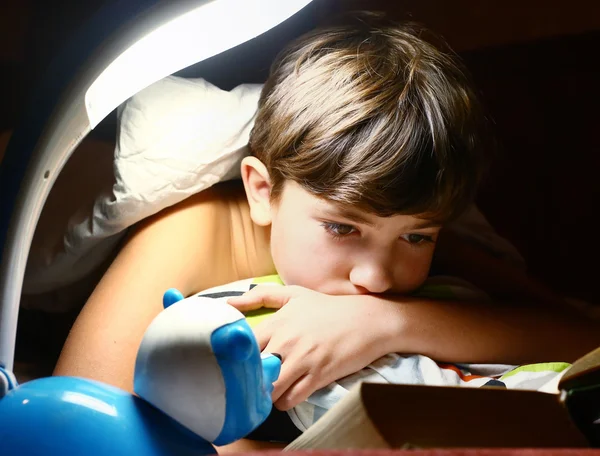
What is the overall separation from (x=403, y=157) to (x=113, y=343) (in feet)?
1.33

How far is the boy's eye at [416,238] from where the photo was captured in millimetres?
820

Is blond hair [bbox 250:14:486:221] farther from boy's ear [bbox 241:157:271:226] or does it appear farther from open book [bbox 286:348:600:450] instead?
open book [bbox 286:348:600:450]

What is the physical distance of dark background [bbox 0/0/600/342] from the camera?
1.17 meters

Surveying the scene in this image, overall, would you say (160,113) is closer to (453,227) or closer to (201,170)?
(201,170)

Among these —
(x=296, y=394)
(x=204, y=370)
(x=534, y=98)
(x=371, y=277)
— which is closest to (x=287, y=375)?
(x=296, y=394)

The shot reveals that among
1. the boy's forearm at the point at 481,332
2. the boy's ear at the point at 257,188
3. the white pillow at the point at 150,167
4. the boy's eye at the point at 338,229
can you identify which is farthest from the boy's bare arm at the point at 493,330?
the white pillow at the point at 150,167

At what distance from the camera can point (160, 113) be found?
0.93 m

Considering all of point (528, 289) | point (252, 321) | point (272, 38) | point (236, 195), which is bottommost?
point (528, 289)

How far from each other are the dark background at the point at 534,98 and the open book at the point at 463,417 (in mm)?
793

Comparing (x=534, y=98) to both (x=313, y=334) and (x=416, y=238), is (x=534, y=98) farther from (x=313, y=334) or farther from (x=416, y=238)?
(x=313, y=334)

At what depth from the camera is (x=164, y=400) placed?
47 cm

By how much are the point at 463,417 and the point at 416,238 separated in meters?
0.40

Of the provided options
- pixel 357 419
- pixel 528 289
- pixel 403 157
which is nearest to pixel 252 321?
pixel 403 157

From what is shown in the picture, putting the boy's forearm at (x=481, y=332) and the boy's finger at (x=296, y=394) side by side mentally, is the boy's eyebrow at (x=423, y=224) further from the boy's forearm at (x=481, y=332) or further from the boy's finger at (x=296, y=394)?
the boy's finger at (x=296, y=394)
